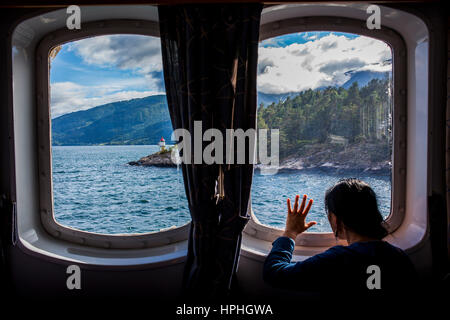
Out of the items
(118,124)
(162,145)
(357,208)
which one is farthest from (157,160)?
(357,208)

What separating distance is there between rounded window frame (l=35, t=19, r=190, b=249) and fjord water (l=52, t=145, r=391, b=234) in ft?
0.13

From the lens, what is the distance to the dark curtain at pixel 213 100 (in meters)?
1.41

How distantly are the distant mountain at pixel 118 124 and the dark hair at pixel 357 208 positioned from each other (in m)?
1.02

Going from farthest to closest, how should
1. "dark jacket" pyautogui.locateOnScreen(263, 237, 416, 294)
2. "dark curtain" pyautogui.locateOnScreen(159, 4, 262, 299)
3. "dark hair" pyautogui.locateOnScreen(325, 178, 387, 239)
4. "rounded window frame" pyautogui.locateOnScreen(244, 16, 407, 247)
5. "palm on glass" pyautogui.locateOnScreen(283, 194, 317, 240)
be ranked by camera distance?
1. "rounded window frame" pyautogui.locateOnScreen(244, 16, 407, 247)
2. "dark curtain" pyautogui.locateOnScreen(159, 4, 262, 299)
3. "palm on glass" pyautogui.locateOnScreen(283, 194, 317, 240)
4. "dark hair" pyautogui.locateOnScreen(325, 178, 387, 239)
5. "dark jacket" pyautogui.locateOnScreen(263, 237, 416, 294)

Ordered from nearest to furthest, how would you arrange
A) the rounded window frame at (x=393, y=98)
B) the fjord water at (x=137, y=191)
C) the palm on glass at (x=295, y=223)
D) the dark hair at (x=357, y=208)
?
the dark hair at (x=357, y=208)
the palm on glass at (x=295, y=223)
the rounded window frame at (x=393, y=98)
the fjord water at (x=137, y=191)

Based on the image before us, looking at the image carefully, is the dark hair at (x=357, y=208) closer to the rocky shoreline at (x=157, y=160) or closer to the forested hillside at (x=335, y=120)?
the forested hillside at (x=335, y=120)

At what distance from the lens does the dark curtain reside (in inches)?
55.6

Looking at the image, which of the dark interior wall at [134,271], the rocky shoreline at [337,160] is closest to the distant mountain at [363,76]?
the dark interior wall at [134,271]

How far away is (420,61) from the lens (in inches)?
60.7

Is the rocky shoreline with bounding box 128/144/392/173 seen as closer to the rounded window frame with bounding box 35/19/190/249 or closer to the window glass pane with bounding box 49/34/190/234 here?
the window glass pane with bounding box 49/34/190/234

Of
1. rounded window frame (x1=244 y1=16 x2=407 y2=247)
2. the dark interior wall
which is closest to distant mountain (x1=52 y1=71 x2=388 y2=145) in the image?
rounded window frame (x1=244 y1=16 x2=407 y2=247)

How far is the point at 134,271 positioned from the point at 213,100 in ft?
3.30

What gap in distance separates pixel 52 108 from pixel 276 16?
141 cm
